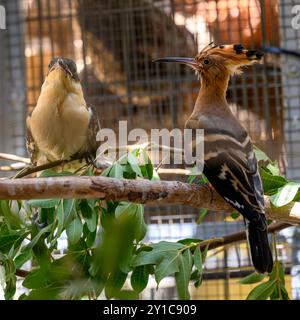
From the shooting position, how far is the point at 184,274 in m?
0.89

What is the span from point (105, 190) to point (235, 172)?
0.52ft

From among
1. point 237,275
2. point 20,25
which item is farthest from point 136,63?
point 237,275

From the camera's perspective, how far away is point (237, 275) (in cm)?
176

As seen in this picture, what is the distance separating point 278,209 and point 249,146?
0.07 meters

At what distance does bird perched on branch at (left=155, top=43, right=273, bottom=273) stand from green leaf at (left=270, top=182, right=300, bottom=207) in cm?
3

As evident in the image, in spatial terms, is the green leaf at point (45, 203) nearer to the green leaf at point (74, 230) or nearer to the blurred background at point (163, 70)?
the green leaf at point (74, 230)

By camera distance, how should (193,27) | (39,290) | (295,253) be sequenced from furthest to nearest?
(193,27) → (295,253) → (39,290)

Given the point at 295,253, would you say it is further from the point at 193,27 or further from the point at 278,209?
the point at 278,209

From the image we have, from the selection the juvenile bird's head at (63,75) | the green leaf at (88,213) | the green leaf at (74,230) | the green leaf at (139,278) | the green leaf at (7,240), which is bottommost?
the green leaf at (139,278)

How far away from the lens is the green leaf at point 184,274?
0.88 meters
